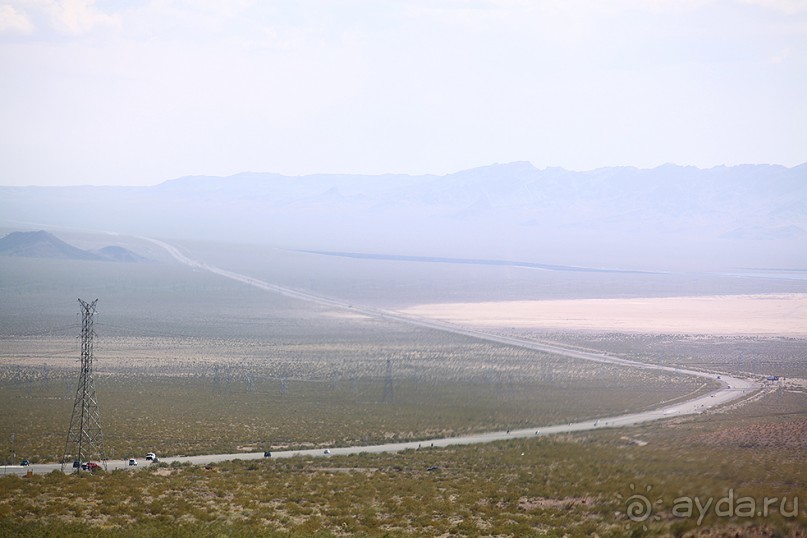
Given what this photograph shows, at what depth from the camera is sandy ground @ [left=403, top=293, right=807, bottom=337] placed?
4031 inches

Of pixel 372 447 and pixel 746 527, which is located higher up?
pixel 746 527

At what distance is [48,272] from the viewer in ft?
509

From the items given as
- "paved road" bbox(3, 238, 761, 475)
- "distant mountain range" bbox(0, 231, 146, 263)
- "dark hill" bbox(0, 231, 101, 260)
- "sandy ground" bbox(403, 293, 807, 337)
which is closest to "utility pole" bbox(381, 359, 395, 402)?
"paved road" bbox(3, 238, 761, 475)

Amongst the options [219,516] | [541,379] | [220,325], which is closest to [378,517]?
[219,516]

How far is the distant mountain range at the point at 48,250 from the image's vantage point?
619 feet

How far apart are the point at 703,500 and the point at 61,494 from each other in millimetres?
15531

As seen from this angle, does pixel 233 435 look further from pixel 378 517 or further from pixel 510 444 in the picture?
pixel 378 517

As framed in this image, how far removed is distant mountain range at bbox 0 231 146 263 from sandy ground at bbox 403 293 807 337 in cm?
9166

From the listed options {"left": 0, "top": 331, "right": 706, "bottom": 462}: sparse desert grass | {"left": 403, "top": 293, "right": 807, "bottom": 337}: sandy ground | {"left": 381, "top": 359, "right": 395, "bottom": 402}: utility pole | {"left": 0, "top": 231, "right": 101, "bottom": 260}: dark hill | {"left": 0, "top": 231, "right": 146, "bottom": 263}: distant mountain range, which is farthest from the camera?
{"left": 0, "top": 231, "right": 146, "bottom": 263}: distant mountain range

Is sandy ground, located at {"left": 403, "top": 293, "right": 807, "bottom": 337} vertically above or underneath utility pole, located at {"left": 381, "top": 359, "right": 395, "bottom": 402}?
above

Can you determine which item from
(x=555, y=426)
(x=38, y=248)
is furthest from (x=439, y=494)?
(x=38, y=248)

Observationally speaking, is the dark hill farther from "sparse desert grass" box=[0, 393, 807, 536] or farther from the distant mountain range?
"sparse desert grass" box=[0, 393, 807, 536]

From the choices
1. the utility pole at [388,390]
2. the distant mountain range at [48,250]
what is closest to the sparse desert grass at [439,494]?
the utility pole at [388,390]

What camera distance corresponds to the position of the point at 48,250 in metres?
191
